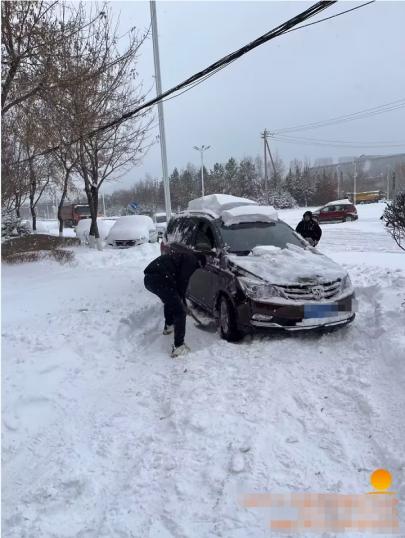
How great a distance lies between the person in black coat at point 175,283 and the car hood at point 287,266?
71cm

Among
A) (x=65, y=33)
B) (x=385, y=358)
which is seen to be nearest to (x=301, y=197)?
(x=65, y=33)

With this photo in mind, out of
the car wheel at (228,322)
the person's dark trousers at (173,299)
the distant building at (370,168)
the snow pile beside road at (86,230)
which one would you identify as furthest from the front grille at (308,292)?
the distant building at (370,168)

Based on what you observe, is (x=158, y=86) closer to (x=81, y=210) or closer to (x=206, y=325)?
(x=206, y=325)

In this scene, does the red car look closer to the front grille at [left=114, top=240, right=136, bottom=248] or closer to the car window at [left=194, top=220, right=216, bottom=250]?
the front grille at [left=114, top=240, right=136, bottom=248]

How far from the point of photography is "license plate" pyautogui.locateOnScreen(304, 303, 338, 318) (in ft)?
18.0

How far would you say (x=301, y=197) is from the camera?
65.0 metres

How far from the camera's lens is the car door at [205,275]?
652 cm

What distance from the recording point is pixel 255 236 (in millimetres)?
6879

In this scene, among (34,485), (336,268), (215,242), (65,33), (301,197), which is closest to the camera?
(34,485)

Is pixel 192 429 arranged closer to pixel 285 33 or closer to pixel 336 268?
pixel 336 268

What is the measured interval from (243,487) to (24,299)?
6460mm

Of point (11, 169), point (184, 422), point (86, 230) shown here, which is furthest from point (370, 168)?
point (184, 422)

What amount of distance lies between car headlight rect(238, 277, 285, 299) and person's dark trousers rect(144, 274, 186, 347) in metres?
0.83

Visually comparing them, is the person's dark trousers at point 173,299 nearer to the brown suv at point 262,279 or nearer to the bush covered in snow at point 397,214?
the brown suv at point 262,279
